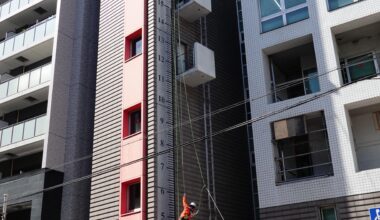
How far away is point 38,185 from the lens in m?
23.7

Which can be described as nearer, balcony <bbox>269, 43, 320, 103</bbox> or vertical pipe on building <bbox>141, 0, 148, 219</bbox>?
vertical pipe on building <bbox>141, 0, 148, 219</bbox>

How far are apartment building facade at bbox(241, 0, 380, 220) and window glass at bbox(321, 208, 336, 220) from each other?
35mm

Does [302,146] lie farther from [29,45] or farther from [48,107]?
[29,45]

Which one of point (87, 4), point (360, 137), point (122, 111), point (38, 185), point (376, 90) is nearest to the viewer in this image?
point (376, 90)

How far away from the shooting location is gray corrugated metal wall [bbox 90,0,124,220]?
68.7 feet

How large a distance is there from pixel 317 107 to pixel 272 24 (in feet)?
14.7

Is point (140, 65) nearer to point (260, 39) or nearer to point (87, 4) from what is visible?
point (260, 39)

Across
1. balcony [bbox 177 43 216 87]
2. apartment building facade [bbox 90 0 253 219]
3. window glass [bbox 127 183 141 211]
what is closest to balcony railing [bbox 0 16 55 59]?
apartment building facade [bbox 90 0 253 219]

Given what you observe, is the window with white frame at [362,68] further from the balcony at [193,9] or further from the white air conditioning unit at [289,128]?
the balcony at [193,9]

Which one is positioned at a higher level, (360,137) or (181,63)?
(181,63)

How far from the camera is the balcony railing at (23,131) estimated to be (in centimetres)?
2555

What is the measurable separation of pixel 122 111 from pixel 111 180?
293 centimetres

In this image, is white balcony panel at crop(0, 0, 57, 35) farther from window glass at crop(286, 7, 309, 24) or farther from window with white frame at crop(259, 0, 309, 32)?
window glass at crop(286, 7, 309, 24)

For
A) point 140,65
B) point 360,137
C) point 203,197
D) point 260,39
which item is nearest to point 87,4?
point 140,65
